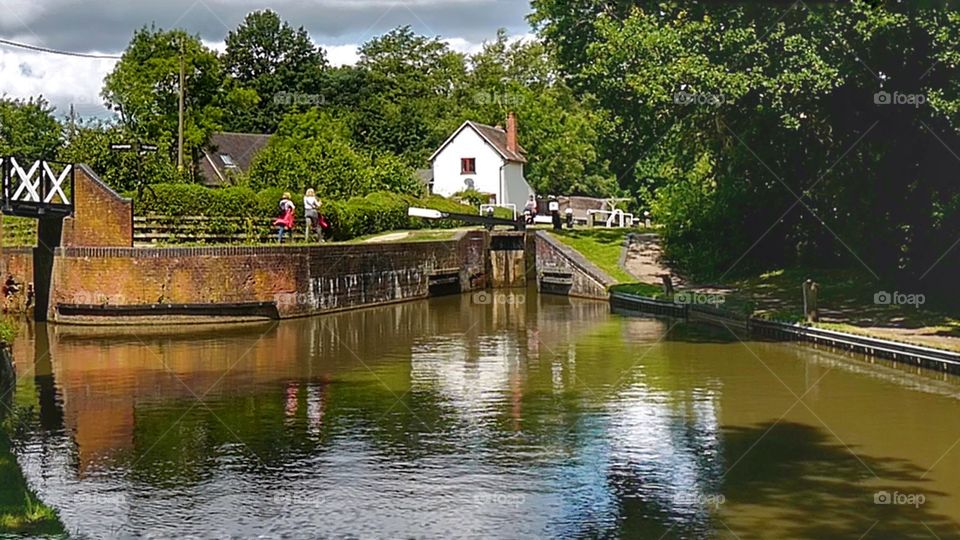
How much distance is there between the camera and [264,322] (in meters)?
29.2

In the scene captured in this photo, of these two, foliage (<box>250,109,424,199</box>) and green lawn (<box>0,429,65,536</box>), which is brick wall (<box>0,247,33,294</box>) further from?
green lawn (<box>0,429,65,536</box>)

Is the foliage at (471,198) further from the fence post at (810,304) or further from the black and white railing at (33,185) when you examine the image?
the fence post at (810,304)

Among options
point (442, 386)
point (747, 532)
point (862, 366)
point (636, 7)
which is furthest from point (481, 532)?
point (636, 7)

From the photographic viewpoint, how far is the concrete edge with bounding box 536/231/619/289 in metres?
36.8

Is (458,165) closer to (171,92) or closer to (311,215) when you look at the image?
(171,92)

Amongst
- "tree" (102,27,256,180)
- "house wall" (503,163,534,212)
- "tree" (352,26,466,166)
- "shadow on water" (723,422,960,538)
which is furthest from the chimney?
"shadow on water" (723,422,960,538)

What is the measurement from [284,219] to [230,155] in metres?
37.1

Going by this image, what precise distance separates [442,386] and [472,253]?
21521mm

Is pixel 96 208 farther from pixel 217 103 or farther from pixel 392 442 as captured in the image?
pixel 217 103

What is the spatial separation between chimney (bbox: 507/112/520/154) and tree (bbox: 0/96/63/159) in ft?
88.9

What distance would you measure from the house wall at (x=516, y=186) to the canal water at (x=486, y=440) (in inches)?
1898

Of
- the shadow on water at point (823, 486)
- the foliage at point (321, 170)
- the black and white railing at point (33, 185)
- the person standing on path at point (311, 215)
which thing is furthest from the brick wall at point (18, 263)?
the shadow on water at point (823, 486)

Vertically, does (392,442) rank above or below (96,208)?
below

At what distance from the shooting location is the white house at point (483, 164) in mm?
72125
